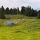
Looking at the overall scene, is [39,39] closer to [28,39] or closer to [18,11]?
[28,39]

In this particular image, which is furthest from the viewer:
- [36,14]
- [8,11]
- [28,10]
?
[8,11]

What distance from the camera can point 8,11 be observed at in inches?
1131

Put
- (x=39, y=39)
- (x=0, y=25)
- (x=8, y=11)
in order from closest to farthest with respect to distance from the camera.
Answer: (x=39, y=39), (x=0, y=25), (x=8, y=11)

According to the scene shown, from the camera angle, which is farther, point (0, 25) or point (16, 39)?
point (0, 25)

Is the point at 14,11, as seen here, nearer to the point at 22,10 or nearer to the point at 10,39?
the point at 22,10

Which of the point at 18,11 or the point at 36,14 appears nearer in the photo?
the point at 36,14

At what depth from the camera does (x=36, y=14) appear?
79.4ft

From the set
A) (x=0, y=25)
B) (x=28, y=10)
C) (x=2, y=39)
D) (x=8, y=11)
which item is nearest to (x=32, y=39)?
(x=2, y=39)

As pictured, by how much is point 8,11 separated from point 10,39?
19.9 meters

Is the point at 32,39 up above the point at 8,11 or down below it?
below

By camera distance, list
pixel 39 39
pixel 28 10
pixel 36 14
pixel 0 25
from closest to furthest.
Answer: pixel 39 39, pixel 0 25, pixel 36 14, pixel 28 10

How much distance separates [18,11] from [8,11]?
9.61ft

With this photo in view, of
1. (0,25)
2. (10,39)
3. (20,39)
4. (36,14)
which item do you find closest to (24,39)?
(20,39)

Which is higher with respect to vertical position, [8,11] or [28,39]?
[8,11]
